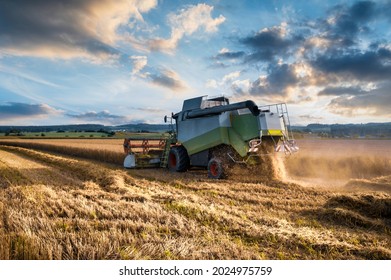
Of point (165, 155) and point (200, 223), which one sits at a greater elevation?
point (165, 155)

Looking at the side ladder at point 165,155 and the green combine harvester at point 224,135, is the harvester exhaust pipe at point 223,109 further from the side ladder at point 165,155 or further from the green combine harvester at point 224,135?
the side ladder at point 165,155

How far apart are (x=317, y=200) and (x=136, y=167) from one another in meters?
11.1

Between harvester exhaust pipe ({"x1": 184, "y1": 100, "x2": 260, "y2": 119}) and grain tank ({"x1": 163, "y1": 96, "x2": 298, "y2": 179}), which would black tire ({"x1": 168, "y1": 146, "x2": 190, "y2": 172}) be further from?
harvester exhaust pipe ({"x1": 184, "y1": 100, "x2": 260, "y2": 119})

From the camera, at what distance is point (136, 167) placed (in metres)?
18.4

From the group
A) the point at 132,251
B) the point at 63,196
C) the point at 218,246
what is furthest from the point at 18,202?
the point at 218,246

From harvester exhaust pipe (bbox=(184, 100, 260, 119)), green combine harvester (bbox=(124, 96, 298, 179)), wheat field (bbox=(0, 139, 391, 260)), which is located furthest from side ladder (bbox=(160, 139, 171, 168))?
wheat field (bbox=(0, 139, 391, 260))

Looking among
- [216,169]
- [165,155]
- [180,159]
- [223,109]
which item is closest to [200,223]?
[216,169]

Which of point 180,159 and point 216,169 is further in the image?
point 180,159

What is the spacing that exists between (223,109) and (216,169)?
2467 mm

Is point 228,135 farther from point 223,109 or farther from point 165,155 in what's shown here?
point 165,155

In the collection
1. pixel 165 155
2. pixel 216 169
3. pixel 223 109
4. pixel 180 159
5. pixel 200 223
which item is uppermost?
pixel 223 109

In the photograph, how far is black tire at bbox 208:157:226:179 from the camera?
1373cm

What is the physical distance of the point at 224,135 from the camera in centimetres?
1402

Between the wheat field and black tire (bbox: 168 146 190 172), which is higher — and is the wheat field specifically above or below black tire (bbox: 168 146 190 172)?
below
